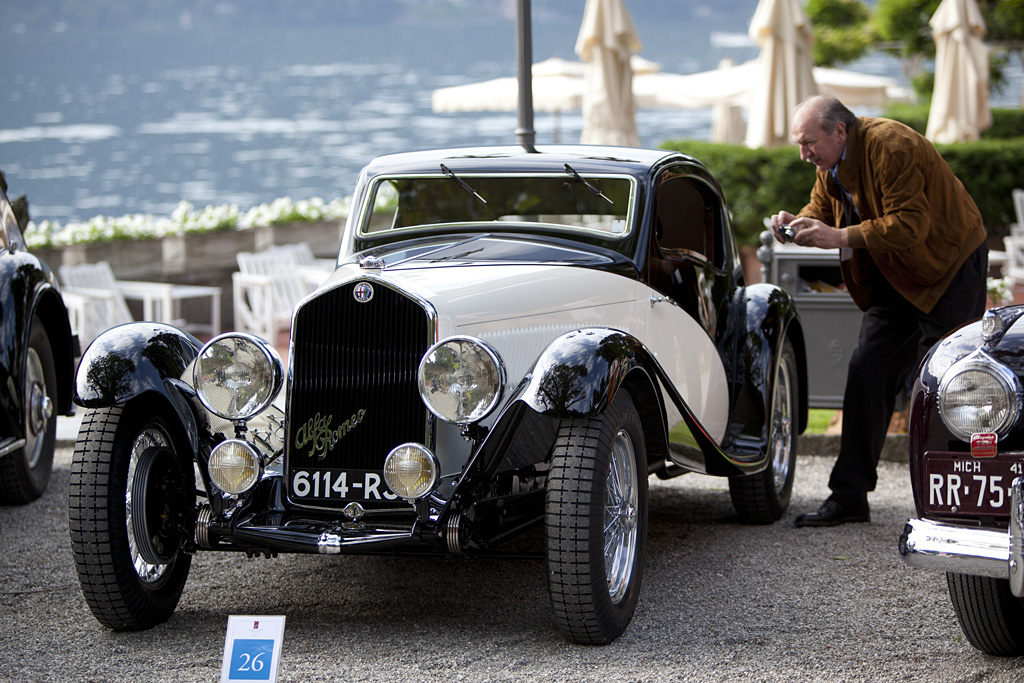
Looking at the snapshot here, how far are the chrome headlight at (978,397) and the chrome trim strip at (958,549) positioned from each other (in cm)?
27

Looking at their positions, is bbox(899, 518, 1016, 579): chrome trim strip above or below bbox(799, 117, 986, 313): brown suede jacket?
below

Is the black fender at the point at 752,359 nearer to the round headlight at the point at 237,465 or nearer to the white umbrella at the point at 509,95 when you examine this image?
the round headlight at the point at 237,465

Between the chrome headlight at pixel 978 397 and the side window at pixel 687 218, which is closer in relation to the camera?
the chrome headlight at pixel 978 397

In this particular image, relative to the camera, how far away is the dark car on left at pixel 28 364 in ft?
17.8

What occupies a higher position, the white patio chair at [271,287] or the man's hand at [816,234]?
the man's hand at [816,234]

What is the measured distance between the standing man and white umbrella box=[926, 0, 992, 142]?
909 centimetres

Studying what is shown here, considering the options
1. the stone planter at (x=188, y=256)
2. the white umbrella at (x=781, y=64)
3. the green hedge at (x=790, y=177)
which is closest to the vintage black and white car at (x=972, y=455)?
the stone planter at (x=188, y=256)

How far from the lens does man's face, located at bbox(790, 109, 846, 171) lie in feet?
17.1

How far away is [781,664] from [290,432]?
5.96ft

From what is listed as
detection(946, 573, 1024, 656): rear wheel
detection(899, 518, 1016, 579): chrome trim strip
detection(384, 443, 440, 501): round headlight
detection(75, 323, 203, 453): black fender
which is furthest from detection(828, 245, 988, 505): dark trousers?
detection(75, 323, 203, 453): black fender

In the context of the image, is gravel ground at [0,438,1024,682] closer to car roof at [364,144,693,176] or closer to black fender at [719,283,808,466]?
black fender at [719,283,808,466]

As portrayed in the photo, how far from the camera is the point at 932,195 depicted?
5.21 meters

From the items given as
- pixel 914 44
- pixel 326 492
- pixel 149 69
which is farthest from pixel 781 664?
pixel 149 69

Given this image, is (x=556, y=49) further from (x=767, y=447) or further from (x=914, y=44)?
(x=767, y=447)
